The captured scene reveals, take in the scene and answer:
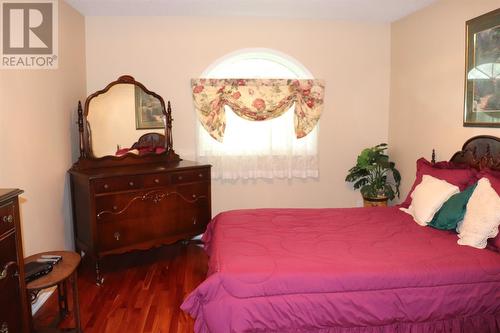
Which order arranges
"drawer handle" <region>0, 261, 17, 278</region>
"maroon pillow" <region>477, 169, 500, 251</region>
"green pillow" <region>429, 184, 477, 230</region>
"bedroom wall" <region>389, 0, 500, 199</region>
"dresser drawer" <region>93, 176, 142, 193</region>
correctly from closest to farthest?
"drawer handle" <region>0, 261, 17, 278</region>
"maroon pillow" <region>477, 169, 500, 251</region>
"green pillow" <region>429, 184, 477, 230</region>
"dresser drawer" <region>93, 176, 142, 193</region>
"bedroom wall" <region>389, 0, 500, 199</region>

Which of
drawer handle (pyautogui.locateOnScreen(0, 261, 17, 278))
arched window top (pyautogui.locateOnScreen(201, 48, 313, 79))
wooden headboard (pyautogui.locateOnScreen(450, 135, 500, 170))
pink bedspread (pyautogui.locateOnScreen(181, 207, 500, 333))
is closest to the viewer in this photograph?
drawer handle (pyautogui.locateOnScreen(0, 261, 17, 278))

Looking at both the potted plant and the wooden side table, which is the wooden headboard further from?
the wooden side table

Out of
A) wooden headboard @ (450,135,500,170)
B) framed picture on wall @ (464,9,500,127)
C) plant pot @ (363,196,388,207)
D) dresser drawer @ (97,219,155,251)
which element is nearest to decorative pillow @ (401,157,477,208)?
wooden headboard @ (450,135,500,170)

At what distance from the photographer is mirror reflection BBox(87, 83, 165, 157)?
3.49 metres

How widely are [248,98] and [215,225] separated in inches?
65.6

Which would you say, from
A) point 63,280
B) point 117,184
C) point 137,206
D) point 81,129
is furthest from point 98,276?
point 81,129

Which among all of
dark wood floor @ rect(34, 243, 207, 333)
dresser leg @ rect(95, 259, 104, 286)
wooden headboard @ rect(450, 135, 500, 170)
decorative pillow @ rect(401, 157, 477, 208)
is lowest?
dark wood floor @ rect(34, 243, 207, 333)

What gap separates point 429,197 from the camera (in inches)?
106

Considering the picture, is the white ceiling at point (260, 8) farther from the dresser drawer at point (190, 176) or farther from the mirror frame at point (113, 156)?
the dresser drawer at point (190, 176)

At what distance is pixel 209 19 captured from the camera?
394 cm

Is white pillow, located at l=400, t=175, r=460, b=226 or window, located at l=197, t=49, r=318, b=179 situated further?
window, located at l=197, t=49, r=318, b=179

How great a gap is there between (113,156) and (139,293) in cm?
130

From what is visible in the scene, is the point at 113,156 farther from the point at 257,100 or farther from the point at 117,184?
the point at 257,100

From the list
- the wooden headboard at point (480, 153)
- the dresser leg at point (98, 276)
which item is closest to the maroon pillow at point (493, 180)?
the wooden headboard at point (480, 153)
